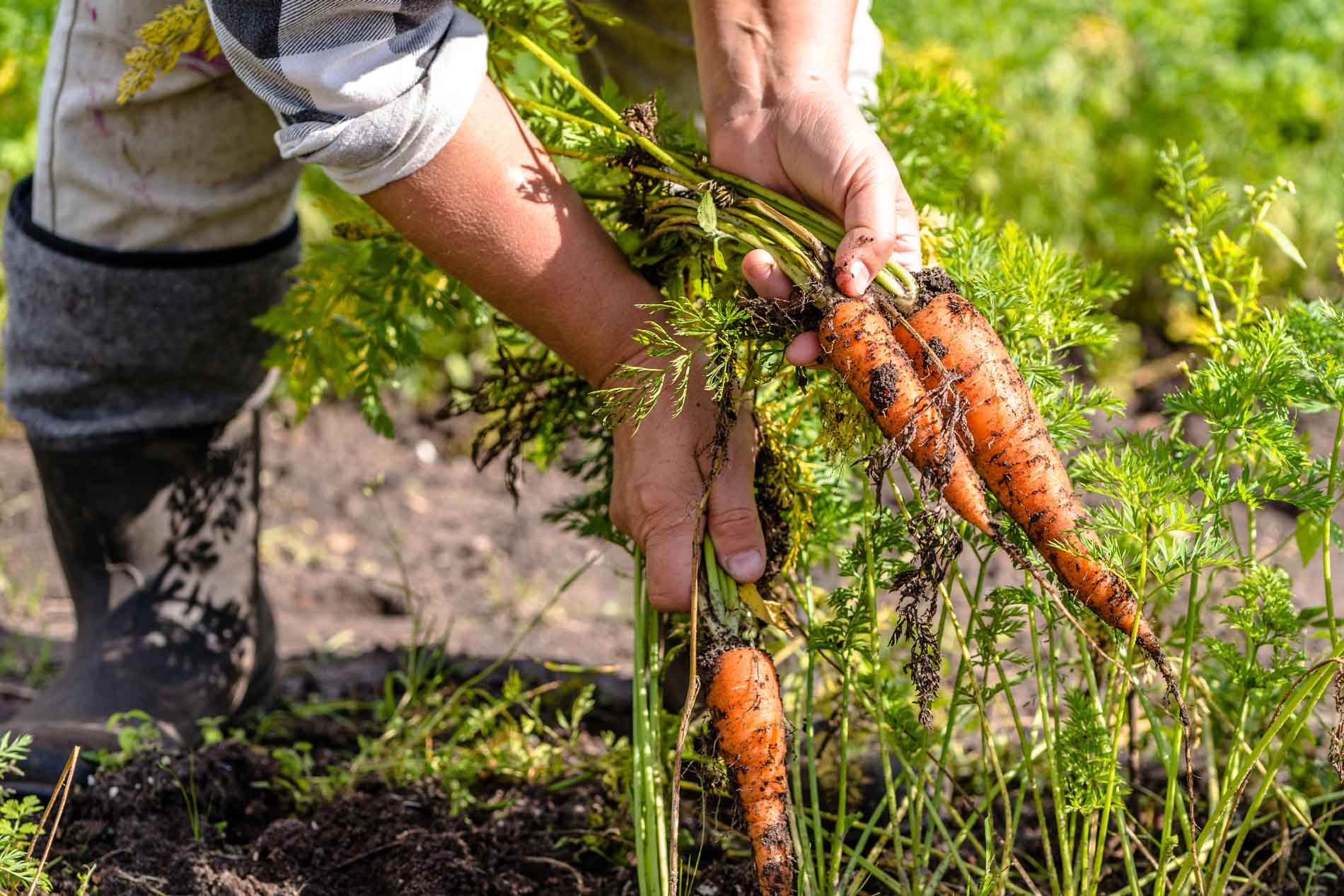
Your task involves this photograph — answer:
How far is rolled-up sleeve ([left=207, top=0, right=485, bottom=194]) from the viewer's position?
137cm

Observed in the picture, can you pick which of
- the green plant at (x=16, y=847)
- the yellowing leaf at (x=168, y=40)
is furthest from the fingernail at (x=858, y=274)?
the green plant at (x=16, y=847)

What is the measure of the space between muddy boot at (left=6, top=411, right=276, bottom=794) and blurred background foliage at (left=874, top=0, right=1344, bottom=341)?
2.53 meters

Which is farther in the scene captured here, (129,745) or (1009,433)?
(129,745)

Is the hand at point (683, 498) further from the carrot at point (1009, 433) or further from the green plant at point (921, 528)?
the carrot at point (1009, 433)

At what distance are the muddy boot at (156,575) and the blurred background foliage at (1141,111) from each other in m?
2.53

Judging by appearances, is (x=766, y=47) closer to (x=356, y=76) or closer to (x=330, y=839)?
(x=356, y=76)

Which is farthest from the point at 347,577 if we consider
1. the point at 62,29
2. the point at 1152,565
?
the point at 1152,565

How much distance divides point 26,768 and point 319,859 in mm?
513

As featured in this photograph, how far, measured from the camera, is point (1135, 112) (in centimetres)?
408

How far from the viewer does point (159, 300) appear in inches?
76.8

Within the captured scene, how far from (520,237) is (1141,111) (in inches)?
128

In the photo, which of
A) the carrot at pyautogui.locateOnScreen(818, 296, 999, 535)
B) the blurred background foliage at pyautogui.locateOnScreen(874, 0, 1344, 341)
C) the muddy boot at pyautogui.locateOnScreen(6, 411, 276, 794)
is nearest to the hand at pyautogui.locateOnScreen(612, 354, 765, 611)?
the carrot at pyautogui.locateOnScreen(818, 296, 999, 535)

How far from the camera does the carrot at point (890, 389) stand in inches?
53.1

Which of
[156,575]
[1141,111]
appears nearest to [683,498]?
[156,575]
